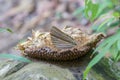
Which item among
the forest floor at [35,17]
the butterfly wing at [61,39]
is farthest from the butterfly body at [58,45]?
the forest floor at [35,17]

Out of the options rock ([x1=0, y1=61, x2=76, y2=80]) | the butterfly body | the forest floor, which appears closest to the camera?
rock ([x1=0, y1=61, x2=76, y2=80])

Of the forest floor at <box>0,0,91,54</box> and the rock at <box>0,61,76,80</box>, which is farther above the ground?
the forest floor at <box>0,0,91,54</box>

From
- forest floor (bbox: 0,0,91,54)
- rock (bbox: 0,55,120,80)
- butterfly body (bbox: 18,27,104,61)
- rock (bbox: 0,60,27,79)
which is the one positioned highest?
forest floor (bbox: 0,0,91,54)

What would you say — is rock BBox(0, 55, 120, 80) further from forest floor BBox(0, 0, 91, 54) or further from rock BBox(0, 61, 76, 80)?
forest floor BBox(0, 0, 91, 54)

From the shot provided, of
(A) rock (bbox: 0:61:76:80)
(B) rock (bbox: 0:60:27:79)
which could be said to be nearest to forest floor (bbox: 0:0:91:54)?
(B) rock (bbox: 0:60:27:79)

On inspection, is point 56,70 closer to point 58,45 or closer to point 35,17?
point 58,45

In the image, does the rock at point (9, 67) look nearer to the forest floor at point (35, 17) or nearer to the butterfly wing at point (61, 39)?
the butterfly wing at point (61, 39)

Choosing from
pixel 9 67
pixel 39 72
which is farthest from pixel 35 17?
pixel 39 72

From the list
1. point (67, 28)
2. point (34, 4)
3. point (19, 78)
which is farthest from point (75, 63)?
point (34, 4)
